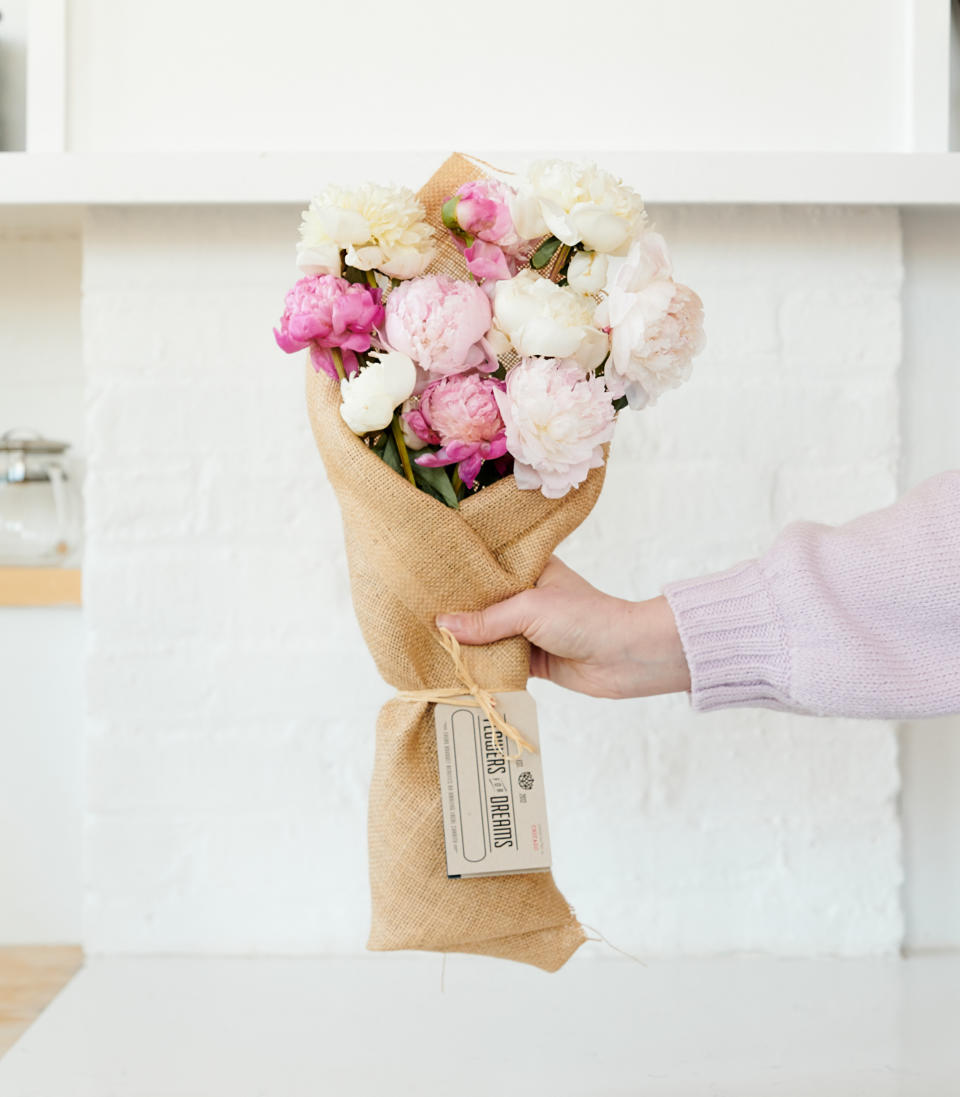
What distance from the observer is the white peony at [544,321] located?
0.73 m

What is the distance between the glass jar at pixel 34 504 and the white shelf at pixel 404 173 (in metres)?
0.33

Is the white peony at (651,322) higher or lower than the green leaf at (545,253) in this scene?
lower

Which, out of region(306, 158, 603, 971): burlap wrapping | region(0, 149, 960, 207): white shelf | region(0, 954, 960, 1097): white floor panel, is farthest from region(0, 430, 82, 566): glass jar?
region(306, 158, 603, 971): burlap wrapping

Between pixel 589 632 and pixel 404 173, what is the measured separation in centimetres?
63

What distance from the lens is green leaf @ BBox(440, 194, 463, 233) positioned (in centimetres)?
77

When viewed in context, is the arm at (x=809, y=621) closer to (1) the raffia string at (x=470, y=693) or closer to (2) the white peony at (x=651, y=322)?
(1) the raffia string at (x=470, y=693)

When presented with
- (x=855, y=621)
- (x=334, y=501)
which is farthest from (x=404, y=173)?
(x=855, y=621)

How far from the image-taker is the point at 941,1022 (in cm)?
114

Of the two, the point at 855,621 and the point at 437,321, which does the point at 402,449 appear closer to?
the point at 437,321

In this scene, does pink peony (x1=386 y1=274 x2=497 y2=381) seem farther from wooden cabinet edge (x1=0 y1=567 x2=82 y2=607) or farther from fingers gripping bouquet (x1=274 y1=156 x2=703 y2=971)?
wooden cabinet edge (x1=0 y1=567 x2=82 y2=607)

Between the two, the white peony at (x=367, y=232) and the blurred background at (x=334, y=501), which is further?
the blurred background at (x=334, y=501)

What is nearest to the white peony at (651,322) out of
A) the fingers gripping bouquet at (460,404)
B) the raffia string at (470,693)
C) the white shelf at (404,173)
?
the fingers gripping bouquet at (460,404)

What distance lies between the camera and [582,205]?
2.42 ft

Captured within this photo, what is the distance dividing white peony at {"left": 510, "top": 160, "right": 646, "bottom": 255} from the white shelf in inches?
19.4
